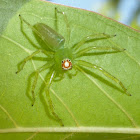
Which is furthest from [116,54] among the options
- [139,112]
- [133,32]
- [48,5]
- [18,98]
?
[18,98]

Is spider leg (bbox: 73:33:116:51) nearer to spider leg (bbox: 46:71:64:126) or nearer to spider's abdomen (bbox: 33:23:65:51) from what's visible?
spider's abdomen (bbox: 33:23:65:51)

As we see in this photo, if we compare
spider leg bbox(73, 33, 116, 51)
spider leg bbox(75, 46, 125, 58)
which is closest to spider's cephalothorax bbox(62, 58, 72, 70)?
spider leg bbox(75, 46, 125, 58)

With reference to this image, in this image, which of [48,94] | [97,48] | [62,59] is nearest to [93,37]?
[97,48]

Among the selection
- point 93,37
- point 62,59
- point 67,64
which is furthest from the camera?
point 62,59

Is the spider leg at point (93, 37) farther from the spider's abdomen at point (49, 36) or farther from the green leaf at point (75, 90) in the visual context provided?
the spider's abdomen at point (49, 36)

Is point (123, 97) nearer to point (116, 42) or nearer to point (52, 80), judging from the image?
point (116, 42)

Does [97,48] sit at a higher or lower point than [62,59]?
lower

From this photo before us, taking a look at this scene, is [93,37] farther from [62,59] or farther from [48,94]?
[48,94]
